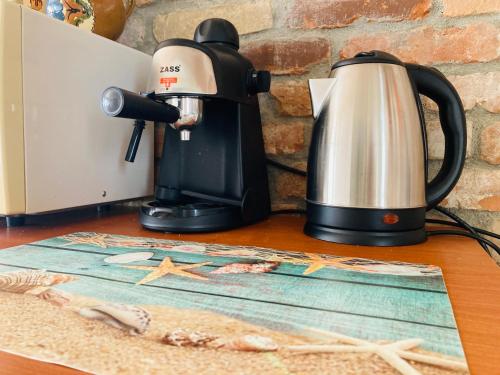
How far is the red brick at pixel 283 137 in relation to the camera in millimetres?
720

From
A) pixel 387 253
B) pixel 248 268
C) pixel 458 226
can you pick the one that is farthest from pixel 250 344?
pixel 458 226

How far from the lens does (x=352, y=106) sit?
0.51 m

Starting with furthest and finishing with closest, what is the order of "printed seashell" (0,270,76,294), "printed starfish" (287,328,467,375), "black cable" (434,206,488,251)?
1. "black cable" (434,206,488,251)
2. "printed seashell" (0,270,76,294)
3. "printed starfish" (287,328,467,375)

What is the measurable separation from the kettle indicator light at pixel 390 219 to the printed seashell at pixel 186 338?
1.00 ft

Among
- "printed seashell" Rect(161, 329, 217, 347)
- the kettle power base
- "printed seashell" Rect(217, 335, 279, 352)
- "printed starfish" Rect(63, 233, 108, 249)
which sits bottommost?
"printed starfish" Rect(63, 233, 108, 249)

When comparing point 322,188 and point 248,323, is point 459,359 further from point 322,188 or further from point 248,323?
point 322,188

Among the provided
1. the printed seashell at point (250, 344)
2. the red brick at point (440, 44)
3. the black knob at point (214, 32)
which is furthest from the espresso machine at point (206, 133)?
the printed seashell at point (250, 344)

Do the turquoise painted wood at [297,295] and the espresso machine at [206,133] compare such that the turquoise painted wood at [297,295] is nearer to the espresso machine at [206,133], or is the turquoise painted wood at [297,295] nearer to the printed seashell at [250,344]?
the printed seashell at [250,344]

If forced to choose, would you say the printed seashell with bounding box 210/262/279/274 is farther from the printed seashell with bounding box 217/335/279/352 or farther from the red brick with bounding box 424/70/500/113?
the red brick with bounding box 424/70/500/113

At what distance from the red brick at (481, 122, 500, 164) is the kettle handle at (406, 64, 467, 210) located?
5.6 inches

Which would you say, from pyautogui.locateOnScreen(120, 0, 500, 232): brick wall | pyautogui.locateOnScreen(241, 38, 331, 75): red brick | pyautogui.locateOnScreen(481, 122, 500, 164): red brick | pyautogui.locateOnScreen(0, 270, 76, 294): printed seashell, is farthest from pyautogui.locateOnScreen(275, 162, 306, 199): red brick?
pyautogui.locateOnScreen(0, 270, 76, 294): printed seashell

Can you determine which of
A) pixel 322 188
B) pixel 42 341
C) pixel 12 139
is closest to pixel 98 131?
pixel 12 139

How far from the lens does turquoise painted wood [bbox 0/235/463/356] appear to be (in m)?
0.27

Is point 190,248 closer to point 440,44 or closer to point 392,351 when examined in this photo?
point 392,351
